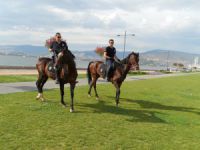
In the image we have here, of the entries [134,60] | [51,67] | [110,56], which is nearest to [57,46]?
[51,67]

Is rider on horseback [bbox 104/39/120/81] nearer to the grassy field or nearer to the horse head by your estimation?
the horse head

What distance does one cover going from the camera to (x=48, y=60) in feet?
51.3

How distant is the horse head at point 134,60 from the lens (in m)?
15.8

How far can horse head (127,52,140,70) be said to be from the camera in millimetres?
15805

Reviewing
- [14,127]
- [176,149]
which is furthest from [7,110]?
[176,149]

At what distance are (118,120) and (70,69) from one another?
3225 mm

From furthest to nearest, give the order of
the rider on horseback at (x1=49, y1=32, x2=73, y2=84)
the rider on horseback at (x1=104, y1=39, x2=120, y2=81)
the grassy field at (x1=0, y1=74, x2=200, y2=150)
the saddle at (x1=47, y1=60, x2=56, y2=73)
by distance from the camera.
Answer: the rider on horseback at (x1=104, y1=39, x2=120, y2=81), the saddle at (x1=47, y1=60, x2=56, y2=73), the rider on horseback at (x1=49, y1=32, x2=73, y2=84), the grassy field at (x1=0, y1=74, x2=200, y2=150)

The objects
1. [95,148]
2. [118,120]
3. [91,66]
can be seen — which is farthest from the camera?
[91,66]

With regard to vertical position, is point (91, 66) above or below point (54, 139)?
above

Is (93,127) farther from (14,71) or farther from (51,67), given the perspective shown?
(14,71)

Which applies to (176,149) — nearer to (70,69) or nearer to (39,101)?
(70,69)

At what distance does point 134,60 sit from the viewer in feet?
51.8

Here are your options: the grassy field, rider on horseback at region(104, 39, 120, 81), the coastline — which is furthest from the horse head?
the coastline

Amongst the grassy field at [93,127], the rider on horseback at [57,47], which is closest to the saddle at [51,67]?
the rider on horseback at [57,47]
